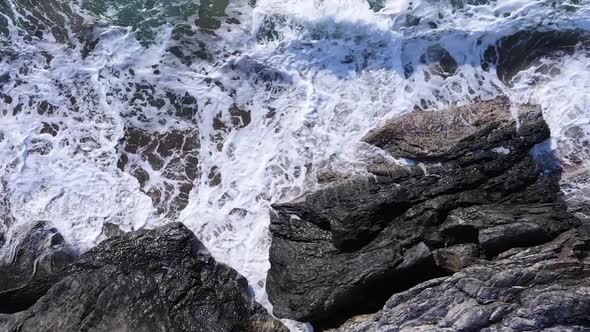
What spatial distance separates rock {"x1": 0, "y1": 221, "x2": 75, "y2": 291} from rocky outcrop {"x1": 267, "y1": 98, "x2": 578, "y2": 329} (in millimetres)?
4225

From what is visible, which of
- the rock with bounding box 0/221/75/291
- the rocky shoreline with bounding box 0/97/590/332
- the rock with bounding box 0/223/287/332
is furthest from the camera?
the rock with bounding box 0/221/75/291

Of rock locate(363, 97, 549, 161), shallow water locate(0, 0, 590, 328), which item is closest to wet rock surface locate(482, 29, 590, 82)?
shallow water locate(0, 0, 590, 328)

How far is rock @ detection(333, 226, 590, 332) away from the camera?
7039mm

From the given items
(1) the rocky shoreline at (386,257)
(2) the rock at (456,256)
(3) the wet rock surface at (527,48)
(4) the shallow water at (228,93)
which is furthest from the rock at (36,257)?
(3) the wet rock surface at (527,48)

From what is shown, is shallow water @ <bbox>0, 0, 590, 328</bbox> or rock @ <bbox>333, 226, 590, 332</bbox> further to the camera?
shallow water @ <bbox>0, 0, 590, 328</bbox>

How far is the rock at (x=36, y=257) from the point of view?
9.77 metres

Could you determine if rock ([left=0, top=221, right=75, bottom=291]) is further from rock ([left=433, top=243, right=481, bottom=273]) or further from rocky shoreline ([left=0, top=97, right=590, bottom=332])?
rock ([left=433, top=243, right=481, bottom=273])

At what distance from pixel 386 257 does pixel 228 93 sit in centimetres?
511

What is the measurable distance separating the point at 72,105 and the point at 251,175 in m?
4.35

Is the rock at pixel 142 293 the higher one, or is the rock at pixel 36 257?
the rock at pixel 142 293

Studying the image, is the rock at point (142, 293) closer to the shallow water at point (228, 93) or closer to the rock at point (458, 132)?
the shallow water at point (228, 93)

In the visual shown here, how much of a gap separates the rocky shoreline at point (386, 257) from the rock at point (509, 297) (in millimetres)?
20

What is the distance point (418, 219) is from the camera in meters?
8.61

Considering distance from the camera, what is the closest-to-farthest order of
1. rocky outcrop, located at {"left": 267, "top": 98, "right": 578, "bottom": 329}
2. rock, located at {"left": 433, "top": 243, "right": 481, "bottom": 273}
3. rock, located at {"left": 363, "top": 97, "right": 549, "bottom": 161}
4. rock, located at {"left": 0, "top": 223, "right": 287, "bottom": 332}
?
rock, located at {"left": 433, "top": 243, "right": 481, "bottom": 273} → rocky outcrop, located at {"left": 267, "top": 98, "right": 578, "bottom": 329} → rock, located at {"left": 0, "top": 223, "right": 287, "bottom": 332} → rock, located at {"left": 363, "top": 97, "right": 549, "bottom": 161}
